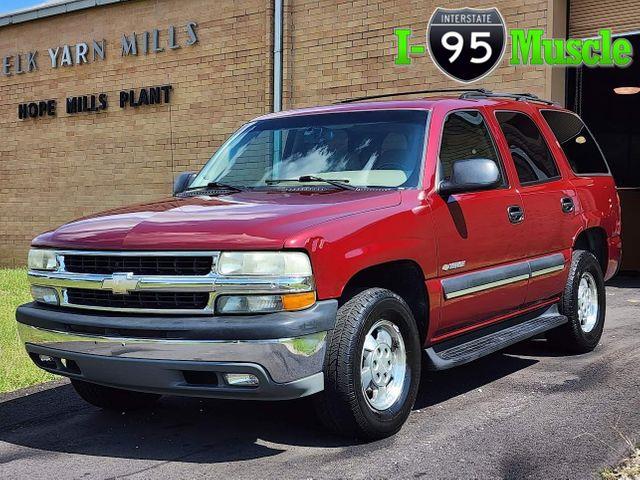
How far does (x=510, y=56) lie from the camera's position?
12656 millimetres

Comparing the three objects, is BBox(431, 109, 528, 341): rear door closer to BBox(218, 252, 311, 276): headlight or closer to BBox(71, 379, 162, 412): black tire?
BBox(218, 252, 311, 276): headlight

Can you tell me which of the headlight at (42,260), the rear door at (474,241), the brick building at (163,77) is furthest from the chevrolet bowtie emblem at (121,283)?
the brick building at (163,77)

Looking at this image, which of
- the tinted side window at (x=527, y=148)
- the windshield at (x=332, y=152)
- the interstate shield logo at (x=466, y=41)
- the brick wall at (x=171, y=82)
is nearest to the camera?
the windshield at (x=332, y=152)

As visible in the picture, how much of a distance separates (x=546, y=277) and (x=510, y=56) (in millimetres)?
7084

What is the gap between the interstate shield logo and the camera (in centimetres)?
1293

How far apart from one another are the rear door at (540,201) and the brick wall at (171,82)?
611cm

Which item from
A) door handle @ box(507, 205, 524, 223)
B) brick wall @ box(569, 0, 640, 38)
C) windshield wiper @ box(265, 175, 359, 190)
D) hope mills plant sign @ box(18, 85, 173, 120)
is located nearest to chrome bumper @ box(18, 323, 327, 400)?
windshield wiper @ box(265, 175, 359, 190)

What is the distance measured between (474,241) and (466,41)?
863cm

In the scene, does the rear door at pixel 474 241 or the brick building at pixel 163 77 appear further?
the brick building at pixel 163 77

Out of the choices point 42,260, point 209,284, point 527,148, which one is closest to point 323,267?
point 209,284

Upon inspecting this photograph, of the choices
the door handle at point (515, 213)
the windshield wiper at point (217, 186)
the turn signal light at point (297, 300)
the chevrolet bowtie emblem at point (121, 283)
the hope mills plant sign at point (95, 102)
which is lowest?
the turn signal light at point (297, 300)

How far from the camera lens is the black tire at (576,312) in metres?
6.75

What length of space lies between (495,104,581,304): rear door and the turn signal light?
2376 mm

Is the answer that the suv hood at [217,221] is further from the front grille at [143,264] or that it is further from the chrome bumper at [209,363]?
the chrome bumper at [209,363]
